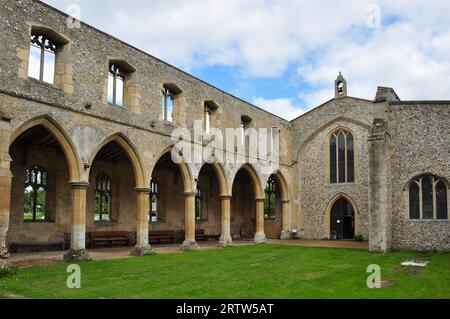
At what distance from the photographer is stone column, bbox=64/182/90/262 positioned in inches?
540

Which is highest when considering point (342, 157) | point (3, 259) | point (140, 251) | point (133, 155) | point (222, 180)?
point (342, 157)

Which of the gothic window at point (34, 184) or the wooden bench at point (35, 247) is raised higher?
the gothic window at point (34, 184)

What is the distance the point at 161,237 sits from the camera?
71.6 feet

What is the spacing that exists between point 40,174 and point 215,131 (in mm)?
7894

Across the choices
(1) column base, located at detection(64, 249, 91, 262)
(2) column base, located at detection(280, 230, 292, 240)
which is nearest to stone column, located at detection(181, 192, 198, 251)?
(1) column base, located at detection(64, 249, 91, 262)

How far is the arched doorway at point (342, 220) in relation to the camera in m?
24.7

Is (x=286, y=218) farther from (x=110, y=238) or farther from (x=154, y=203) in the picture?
(x=110, y=238)

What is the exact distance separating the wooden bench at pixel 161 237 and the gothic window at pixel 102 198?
7.94ft

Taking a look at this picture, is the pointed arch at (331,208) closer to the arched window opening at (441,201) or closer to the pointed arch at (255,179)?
the pointed arch at (255,179)

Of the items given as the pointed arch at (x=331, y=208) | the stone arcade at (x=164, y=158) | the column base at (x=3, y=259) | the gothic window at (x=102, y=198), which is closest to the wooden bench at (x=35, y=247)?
the stone arcade at (x=164, y=158)

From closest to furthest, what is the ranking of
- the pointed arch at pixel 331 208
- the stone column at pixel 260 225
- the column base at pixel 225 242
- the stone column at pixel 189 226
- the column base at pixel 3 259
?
the column base at pixel 3 259, the stone column at pixel 189 226, the column base at pixel 225 242, the stone column at pixel 260 225, the pointed arch at pixel 331 208

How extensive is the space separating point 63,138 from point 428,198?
15543 millimetres

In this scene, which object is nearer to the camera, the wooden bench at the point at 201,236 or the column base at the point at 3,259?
the column base at the point at 3,259

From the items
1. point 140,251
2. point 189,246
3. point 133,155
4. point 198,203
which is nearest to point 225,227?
point 189,246
